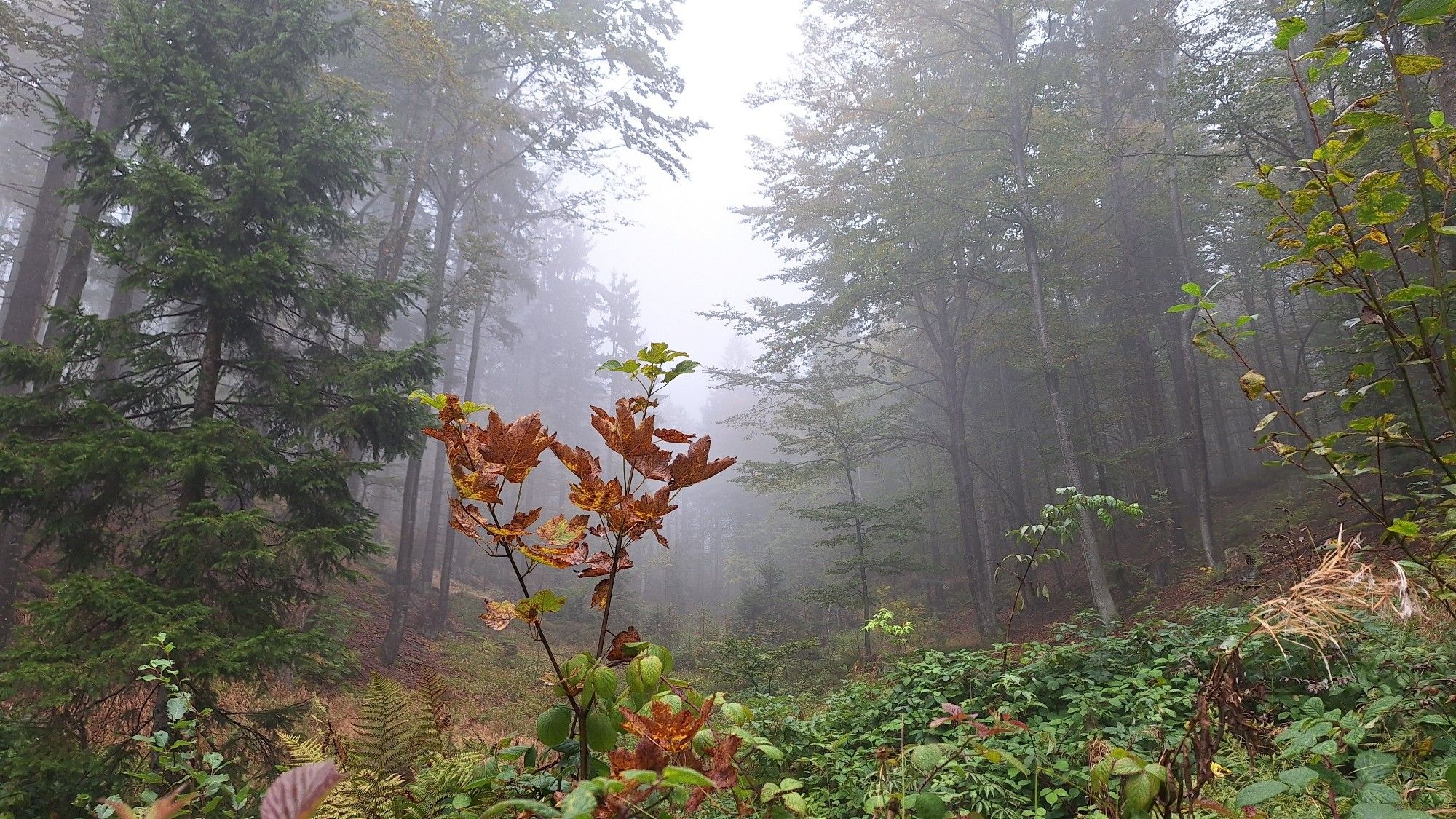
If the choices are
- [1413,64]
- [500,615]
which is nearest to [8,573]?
[500,615]

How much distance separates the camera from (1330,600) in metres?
1.34

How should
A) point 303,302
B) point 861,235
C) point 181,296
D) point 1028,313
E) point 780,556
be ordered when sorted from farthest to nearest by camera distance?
point 780,556, point 1028,313, point 861,235, point 303,302, point 181,296

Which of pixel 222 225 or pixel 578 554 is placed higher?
pixel 222 225

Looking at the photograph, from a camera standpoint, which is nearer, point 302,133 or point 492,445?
point 492,445

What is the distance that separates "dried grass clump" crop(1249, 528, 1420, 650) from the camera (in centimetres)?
124

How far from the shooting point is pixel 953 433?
14.2 metres

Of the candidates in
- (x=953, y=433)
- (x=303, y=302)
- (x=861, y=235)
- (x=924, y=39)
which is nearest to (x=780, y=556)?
(x=953, y=433)

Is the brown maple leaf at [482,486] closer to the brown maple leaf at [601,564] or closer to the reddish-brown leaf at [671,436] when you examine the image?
the brown maple leaf at [601,564]

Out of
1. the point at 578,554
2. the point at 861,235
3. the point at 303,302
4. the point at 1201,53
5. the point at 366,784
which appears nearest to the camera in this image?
the point at 578,554

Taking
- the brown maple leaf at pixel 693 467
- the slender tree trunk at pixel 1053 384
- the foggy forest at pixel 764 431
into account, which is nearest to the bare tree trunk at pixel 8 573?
the foggy forest at pixel 764 431

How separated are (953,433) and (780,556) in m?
18.4

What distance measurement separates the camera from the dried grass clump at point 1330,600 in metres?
1.24

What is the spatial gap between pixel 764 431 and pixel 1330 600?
1536 centimetres

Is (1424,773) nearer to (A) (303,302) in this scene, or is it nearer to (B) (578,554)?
(B) (578,554)
